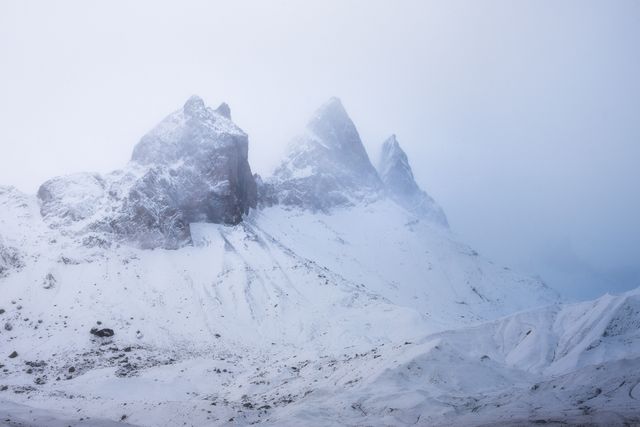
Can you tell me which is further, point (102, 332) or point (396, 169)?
point (396, 169)

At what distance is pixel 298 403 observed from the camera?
2388 cm

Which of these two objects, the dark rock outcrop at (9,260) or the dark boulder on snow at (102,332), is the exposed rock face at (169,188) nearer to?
the dark rock outcrop at (9,260)

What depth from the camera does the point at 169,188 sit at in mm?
67125

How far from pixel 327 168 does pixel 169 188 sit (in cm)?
5611

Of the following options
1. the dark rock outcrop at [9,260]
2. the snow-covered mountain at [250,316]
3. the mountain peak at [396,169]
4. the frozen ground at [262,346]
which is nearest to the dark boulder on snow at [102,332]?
the frozen ground at [262,346]

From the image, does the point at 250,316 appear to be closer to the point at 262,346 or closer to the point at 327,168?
the point at 262,346

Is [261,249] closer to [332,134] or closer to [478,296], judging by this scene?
[478,296]

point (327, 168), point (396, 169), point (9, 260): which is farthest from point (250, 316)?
point (396, 169)

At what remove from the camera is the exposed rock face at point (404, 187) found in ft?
479

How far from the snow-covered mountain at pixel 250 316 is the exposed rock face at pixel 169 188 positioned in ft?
0.86

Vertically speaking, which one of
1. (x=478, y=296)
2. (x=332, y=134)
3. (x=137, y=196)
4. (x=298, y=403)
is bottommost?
(x=478, y=296)

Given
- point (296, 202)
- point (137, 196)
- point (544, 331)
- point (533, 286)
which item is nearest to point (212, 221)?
point (137, 196)

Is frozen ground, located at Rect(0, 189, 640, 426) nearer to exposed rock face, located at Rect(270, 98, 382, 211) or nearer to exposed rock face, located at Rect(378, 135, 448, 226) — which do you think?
exposed rock face, located at Rect(270, 98, 382, 211)

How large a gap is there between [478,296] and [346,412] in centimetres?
7855
